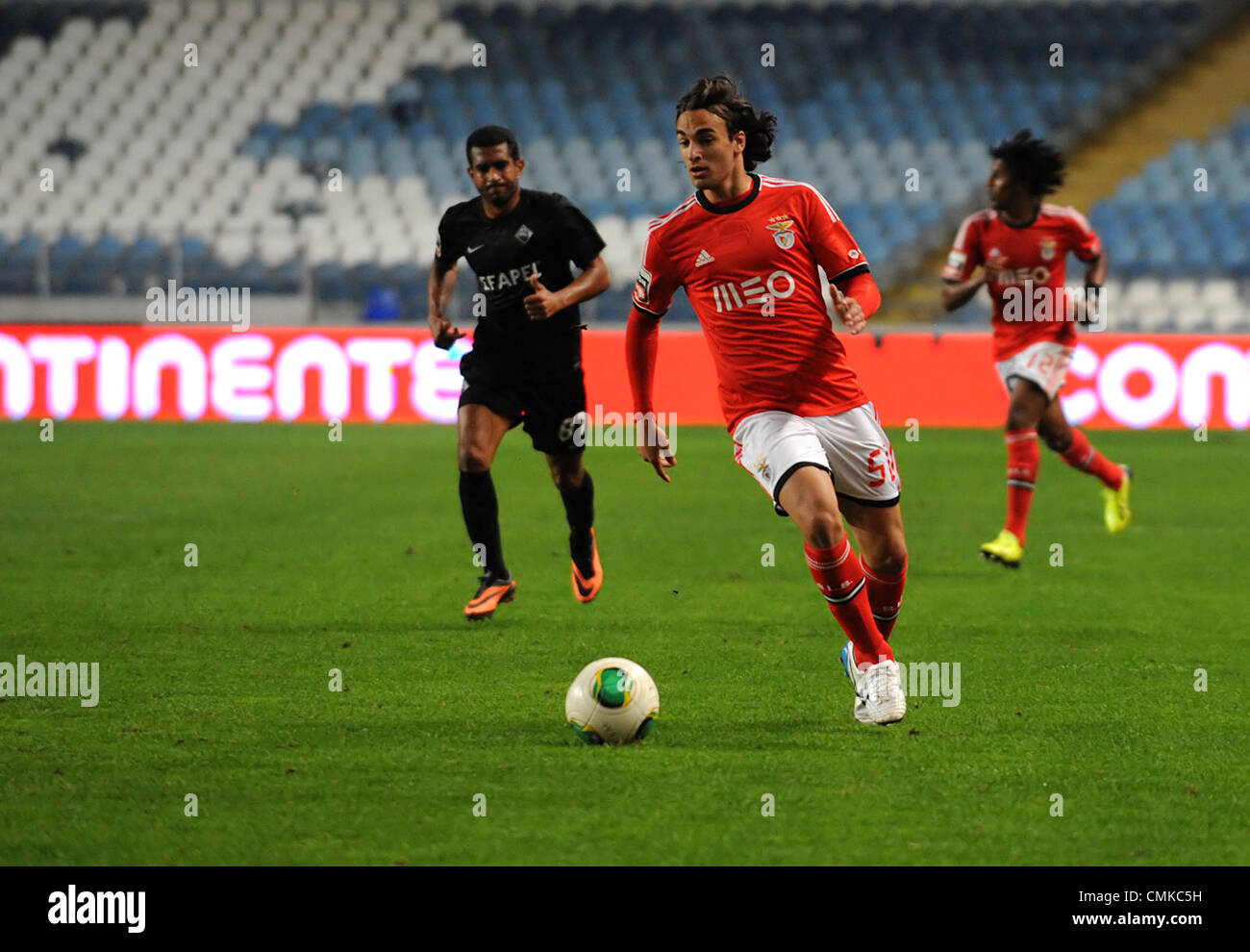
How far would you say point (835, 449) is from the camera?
574 centimetres

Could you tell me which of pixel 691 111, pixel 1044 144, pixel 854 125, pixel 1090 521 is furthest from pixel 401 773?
pixel 854 125

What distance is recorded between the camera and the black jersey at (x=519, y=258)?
790 centimetres

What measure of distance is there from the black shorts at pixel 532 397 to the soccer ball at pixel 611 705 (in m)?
2.68

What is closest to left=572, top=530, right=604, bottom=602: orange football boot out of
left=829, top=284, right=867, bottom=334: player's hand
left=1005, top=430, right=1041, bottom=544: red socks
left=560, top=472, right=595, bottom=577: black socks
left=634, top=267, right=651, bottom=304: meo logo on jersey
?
left=560, top=472, right=595, bottom=577: black socks

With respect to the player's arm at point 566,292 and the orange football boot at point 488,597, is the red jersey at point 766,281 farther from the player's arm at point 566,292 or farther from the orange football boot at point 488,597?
the orange football boot at point 488,597

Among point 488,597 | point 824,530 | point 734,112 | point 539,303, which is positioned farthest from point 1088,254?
point 824,530

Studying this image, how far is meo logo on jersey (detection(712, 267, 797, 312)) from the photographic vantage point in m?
5.73

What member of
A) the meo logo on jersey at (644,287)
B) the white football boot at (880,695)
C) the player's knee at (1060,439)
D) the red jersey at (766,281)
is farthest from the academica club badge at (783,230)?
the player's knee at (1060,439)

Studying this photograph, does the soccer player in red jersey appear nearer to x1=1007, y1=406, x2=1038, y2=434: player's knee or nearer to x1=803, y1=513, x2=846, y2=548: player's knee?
x1=803, y1=513, x2=846, y2=548: player's knee

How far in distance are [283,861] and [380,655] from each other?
2798mm

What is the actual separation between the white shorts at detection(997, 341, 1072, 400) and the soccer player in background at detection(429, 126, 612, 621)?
2.96m

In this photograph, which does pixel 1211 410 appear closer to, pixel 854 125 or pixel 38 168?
pixel 854 125

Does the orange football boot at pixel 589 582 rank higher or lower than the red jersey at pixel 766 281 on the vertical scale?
lower

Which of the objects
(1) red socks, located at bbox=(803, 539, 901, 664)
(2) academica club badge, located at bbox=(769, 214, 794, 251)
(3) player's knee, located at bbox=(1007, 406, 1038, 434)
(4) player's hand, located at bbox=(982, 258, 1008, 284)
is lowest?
(1) red socks, located at bbox=(803, 539, 901, 664)
